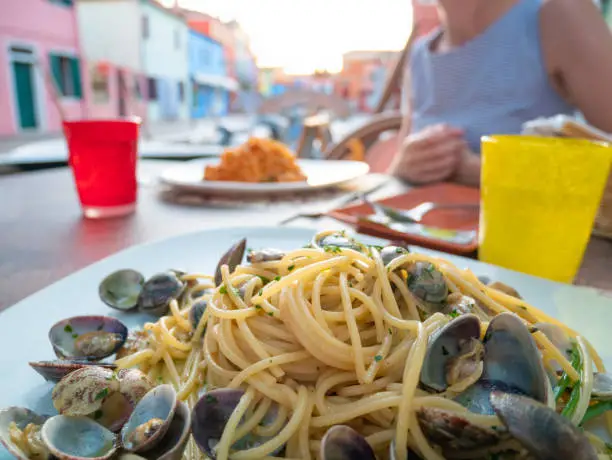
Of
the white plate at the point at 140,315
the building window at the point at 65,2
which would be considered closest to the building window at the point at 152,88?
the building window at the point at 65,2

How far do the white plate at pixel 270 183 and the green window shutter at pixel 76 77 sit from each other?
12.4 meters

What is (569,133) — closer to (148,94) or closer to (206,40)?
(148,94)

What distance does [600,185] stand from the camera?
1.11 metres

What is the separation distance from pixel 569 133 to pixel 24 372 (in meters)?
1.56

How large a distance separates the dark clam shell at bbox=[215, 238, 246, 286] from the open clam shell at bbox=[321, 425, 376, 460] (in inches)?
20.2

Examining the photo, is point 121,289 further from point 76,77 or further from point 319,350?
point 76,77

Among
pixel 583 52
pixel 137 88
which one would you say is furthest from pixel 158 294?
pixel 137 88

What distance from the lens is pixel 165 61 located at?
19.9 meters

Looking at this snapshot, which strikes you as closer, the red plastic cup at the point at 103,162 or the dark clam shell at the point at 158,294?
the dark clam shell at the point at 158,294

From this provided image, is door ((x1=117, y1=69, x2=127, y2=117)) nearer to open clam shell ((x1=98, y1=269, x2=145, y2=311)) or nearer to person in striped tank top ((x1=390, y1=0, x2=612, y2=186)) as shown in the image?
person in striped tank top ((x1=390, y1=0, x2=612, y2=186))

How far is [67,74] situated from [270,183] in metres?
13.1

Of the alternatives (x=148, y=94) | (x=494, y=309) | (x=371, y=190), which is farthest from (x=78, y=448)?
(x=148, y=94)

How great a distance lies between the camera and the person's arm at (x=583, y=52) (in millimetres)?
2463

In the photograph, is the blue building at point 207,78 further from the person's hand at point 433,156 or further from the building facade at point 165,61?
the person's hand at point 433,156
